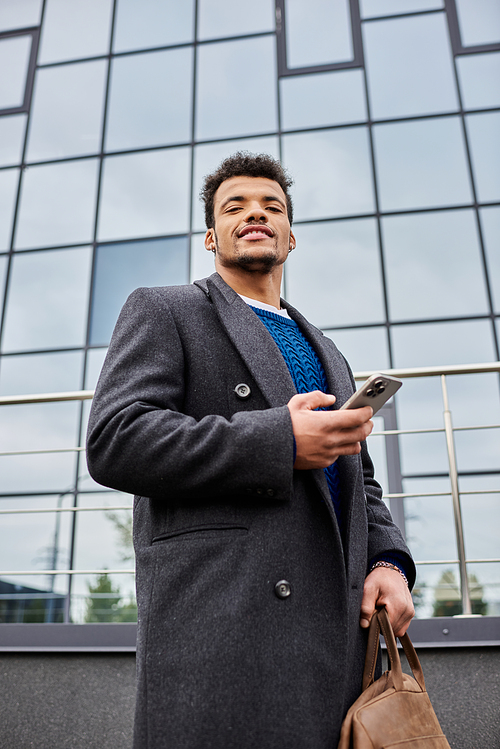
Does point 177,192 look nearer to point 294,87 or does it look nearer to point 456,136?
point 294,87

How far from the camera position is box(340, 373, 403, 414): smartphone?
85 centimetres

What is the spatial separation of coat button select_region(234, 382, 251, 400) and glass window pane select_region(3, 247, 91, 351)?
4.58m

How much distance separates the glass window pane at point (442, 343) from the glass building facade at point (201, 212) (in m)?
0.02

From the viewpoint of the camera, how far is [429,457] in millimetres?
4469

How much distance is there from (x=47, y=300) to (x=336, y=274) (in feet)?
8.66

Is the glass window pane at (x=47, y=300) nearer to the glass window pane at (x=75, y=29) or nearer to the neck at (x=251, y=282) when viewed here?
the glass window pane at (x=75, y=29)

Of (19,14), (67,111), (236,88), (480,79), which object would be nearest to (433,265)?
(480,79)

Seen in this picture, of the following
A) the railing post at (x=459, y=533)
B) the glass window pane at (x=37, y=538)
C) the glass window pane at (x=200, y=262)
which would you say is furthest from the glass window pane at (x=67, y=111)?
the railing post at (x=459, y=533)

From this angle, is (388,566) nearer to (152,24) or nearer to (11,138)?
(11,138)

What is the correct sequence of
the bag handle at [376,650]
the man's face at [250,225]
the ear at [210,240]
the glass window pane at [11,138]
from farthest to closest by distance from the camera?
the glass window pane at [11,138] → the ear at [210,240] → the man's face at [250,225] → the bag handle at [376,650]

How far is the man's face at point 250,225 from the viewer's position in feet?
4.13

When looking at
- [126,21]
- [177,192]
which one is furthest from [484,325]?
[126,21]

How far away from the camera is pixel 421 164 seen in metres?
5.20

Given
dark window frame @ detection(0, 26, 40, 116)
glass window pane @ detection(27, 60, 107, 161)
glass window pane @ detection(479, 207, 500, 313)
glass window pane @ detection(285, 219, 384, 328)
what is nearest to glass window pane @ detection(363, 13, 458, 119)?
glass window pane @ detection(479, 207, 500, 313)
